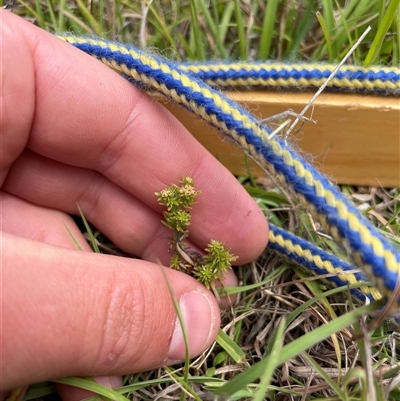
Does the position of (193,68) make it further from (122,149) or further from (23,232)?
(23,232)

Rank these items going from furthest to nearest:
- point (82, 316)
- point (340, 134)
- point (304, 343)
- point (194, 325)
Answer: point (340, 134) → point (194, 325) → point (82, 316) → point (304, 343)

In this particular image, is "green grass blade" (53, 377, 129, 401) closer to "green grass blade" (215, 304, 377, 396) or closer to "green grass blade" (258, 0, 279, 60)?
"green grass blade" (215, 304, 377, 396)

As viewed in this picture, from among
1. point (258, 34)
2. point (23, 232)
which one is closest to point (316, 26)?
point (258, 34)

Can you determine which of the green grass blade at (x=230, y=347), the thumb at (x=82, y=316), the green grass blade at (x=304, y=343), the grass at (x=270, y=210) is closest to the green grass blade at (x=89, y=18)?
the grass at (x=270, y=210)

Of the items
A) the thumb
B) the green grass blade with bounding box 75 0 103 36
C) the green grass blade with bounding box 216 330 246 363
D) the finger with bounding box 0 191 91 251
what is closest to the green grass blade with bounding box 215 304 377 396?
the thumb

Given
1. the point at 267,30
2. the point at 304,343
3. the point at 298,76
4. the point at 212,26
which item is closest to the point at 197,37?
the point at 212,26

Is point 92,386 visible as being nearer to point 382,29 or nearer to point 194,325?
point 194,325
